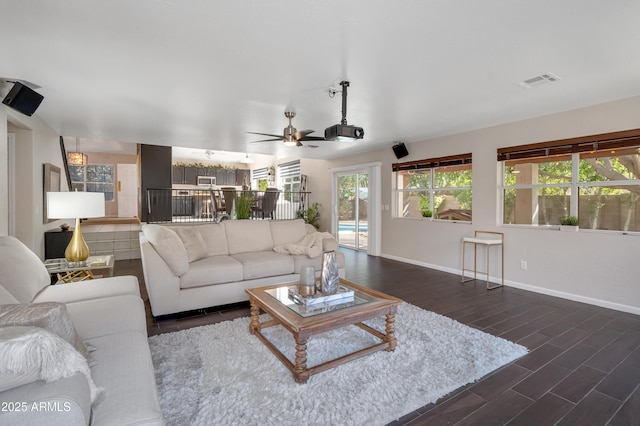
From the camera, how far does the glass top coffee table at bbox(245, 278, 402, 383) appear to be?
6.64ft

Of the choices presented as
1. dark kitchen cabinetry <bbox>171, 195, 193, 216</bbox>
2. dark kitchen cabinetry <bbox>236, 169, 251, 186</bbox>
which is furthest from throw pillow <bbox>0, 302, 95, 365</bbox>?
dark kitchen cabinetry <bbox>236, 169, 251, 186</bbox>

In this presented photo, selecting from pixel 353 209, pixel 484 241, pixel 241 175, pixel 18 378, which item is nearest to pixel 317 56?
pixel 18 378

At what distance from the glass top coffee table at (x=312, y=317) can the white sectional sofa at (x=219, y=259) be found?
Answer: 82 cm

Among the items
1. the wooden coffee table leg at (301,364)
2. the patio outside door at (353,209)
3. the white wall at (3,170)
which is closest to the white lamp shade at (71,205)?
the white wall at (3,170)

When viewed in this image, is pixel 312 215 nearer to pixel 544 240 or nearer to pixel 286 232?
pixel 286 232

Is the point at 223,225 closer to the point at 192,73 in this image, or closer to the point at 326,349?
the point at 192,73

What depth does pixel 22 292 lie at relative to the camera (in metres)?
2.06

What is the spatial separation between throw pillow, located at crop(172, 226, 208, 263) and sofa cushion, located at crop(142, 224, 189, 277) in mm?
196

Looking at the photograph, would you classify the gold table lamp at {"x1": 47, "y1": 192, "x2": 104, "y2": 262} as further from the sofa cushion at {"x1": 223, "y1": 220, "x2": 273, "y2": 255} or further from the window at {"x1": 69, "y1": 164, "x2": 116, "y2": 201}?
the window at {"x1": 69, "y1": 164, "x2": 116, "y2": 201}

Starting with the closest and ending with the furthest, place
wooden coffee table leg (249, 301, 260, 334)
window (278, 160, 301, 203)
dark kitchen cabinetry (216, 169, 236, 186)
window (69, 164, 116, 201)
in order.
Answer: wooden coffee table leg (249, 301, 260, 334) → window (278, 160, 301, 203) → window (69, 164, 116, 201) → dark kitchen cabinetry (216, 169, 236, 186)

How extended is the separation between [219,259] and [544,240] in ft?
13.8

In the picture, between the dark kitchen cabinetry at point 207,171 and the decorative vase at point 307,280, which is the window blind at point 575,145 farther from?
the dark kitchen cabinetry at point 207,171

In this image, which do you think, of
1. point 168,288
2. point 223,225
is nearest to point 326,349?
point 168,288

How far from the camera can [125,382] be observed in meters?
1.24
